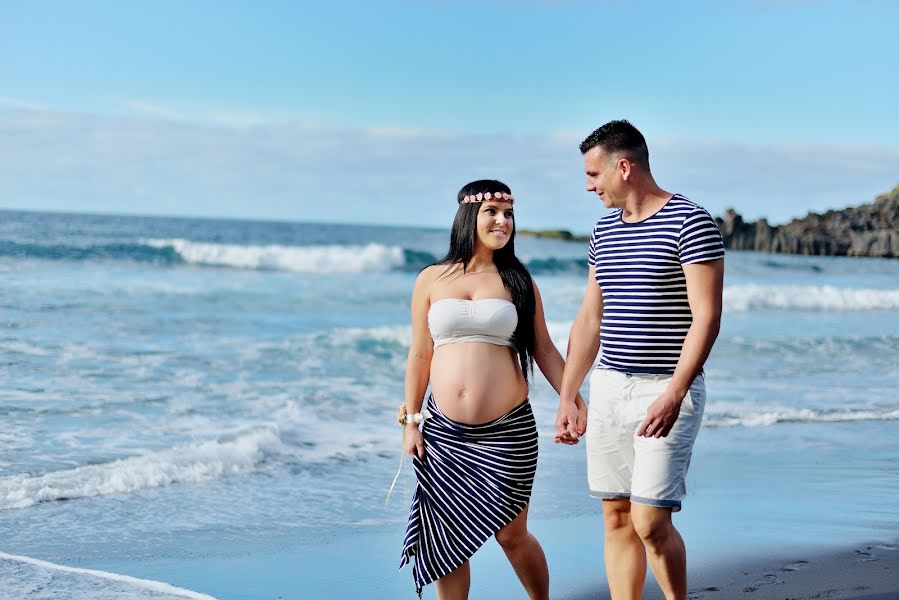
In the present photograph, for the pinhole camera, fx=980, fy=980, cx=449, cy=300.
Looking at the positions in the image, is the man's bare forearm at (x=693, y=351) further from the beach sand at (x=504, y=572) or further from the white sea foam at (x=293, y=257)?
the white sea foam at (x=293, y=257)

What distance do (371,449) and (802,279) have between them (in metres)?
31.7

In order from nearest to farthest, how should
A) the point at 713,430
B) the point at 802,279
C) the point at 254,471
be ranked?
the point at 254,471 < the point at 713,430 < the point at 802,279

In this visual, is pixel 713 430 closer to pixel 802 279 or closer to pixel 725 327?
pixel 725 327

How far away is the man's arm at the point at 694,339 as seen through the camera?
3.41 m

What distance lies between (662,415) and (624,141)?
1015mm

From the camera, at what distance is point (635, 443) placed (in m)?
3.58

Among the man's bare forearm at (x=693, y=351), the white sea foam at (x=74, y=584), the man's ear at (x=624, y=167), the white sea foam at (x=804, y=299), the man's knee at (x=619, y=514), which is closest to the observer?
the man's bare forearm at (x=693, y=351)

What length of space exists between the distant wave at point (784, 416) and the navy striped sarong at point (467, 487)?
6.12m

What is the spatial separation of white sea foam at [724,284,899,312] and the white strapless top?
66.2 feet

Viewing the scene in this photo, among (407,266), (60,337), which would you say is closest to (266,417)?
(60,337)

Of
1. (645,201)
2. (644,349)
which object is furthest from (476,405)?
(645,201)

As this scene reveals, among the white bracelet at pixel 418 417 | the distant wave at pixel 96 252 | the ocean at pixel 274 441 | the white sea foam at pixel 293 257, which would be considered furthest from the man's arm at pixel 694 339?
the white sea foam at pixel 293 257

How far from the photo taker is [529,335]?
157 inches

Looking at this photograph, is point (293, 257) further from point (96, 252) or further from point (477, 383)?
point (477, 383)
